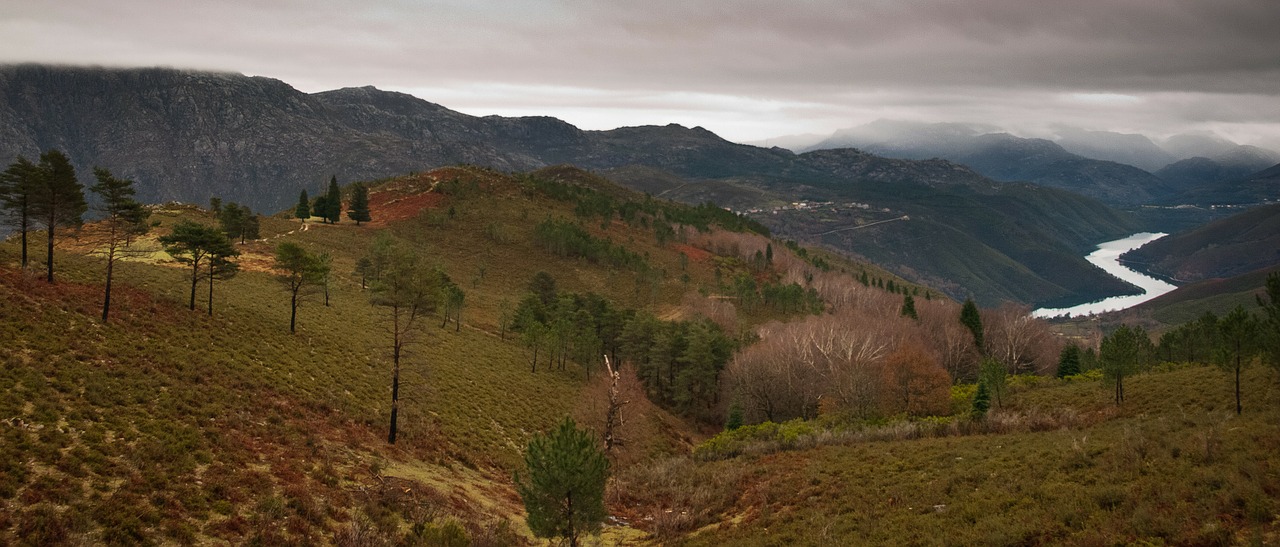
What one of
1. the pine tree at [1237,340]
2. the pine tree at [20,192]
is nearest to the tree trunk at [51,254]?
the pine tree at [20,192]

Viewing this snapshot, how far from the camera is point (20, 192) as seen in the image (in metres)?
38.4

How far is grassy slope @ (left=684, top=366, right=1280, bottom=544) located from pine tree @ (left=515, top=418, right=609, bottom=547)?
551cm

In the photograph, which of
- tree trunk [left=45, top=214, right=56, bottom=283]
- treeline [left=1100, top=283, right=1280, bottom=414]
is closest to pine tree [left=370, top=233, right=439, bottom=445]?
tree trunk [left=45, top=214, right=56, bottom=283]

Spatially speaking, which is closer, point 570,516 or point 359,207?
point 570,516

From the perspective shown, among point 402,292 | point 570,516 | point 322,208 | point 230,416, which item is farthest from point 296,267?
point 322,208

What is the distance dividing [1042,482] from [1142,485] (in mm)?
3637

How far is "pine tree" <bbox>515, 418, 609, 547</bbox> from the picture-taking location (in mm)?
23875

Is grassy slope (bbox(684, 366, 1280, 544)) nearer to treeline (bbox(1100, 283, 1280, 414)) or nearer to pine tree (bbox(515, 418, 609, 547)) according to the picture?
treeline (bbox(1100, 283, 1280, 414))

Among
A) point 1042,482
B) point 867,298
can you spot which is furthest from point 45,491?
point 867,298

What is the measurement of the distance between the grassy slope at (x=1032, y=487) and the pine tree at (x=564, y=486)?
551 cm

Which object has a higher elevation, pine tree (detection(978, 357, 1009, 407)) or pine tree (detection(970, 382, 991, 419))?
pine tree (detection(978, 357, 1009, 407))

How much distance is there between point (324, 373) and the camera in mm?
42156

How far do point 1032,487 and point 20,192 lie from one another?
183 ft

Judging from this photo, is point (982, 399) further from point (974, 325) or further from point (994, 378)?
point (974, 325)
